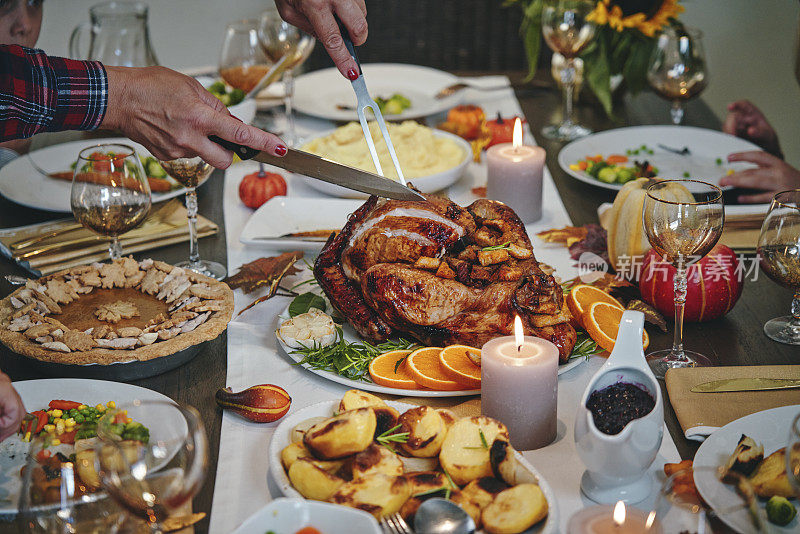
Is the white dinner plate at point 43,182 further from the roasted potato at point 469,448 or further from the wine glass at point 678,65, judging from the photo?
the wine glass at point 678,65

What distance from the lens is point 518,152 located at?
2195 mm

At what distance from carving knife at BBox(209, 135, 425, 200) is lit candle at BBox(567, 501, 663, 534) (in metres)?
0.79

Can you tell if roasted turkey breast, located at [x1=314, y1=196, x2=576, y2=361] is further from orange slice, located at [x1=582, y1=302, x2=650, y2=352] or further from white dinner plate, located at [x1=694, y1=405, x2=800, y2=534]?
white dinner plate, located at [x1=694, y1=405, x2=800, y2=534]

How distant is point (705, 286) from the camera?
1646mm

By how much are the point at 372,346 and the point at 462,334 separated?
0.19m

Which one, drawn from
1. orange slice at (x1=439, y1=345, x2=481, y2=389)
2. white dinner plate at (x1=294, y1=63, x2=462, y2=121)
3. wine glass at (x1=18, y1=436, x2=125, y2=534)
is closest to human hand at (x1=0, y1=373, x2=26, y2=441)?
wine glass at (x1=18, y1=436, x2=125, y2=534)

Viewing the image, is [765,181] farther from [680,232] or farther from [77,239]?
[77,239]

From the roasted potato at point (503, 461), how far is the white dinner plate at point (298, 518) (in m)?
0.23

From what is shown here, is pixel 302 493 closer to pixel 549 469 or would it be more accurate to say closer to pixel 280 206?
pixel 549 469

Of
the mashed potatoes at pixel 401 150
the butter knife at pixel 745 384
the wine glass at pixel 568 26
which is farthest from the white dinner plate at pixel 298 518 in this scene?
the wine glass at pixel 568 26

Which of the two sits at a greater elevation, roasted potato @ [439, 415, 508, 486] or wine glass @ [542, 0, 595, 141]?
wine glass @ [542, 0, 595, 141]

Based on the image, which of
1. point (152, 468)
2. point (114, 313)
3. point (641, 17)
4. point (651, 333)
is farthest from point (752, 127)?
point (152, 468)

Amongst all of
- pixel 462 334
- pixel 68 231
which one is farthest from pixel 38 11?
pixel 462 334

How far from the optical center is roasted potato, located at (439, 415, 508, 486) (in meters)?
1.13
